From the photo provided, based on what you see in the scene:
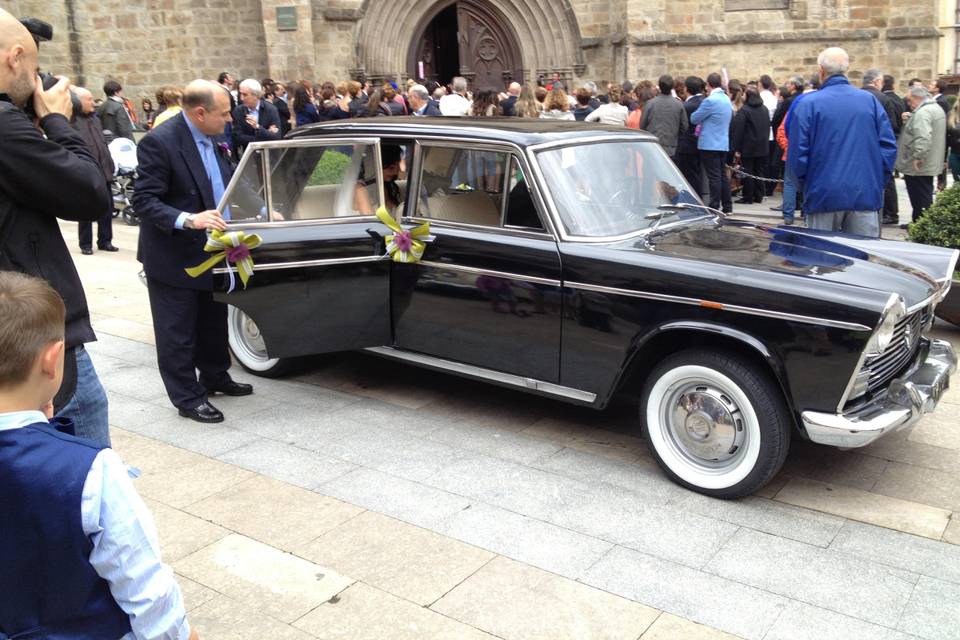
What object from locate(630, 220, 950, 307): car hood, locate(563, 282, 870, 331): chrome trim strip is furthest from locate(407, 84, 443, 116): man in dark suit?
locate(563, 282, 870, 331): chrome trim strip

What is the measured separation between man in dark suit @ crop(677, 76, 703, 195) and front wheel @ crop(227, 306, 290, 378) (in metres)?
7.61

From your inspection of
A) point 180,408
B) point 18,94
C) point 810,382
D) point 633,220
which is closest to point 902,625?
point 810,382

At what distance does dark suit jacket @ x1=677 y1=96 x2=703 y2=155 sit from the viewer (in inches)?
483

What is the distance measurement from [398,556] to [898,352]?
2676 mm

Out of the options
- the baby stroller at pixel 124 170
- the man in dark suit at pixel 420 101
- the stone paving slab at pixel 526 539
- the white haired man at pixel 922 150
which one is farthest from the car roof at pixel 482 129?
the baby stroller at pixel 124 170

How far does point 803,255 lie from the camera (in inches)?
185

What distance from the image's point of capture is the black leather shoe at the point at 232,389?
605cm

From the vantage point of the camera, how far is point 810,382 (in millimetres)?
4055

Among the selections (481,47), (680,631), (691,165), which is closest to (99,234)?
(691,165)

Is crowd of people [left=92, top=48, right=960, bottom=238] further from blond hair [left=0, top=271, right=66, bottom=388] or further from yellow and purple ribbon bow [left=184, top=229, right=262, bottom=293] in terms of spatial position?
blond hair [left=0, top=271, right=66, bottom=388]

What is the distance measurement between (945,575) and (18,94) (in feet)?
12.6

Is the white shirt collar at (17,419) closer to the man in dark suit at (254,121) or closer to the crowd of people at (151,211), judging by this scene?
the crowd of people at (151,211)

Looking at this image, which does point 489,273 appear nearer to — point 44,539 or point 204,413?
point 204,413

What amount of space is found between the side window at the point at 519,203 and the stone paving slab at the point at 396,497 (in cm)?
157
